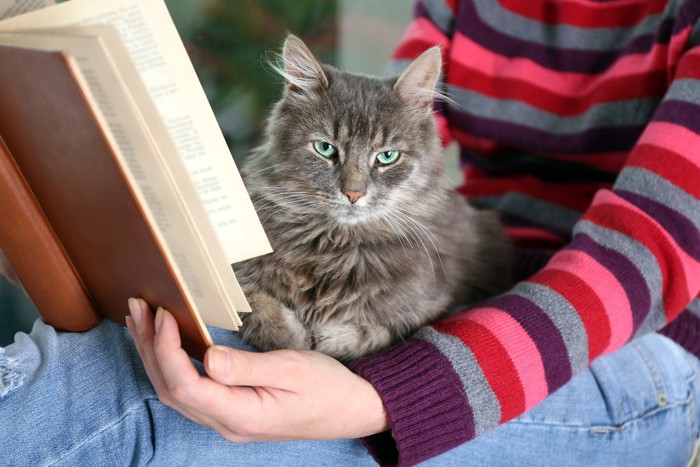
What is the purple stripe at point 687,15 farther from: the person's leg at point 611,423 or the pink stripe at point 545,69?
the person's leg at point 611,423

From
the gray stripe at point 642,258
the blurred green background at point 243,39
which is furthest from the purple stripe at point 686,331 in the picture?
the blurred green background at point 243,39

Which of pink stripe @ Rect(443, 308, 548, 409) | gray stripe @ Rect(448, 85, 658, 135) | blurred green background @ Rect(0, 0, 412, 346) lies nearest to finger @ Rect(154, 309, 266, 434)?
pink stripe @ Rect(443, 308, 548, 409)

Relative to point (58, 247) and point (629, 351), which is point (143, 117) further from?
point (629, 351)

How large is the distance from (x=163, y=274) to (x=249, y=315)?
1.14 ft

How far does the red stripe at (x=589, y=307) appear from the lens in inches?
49.9

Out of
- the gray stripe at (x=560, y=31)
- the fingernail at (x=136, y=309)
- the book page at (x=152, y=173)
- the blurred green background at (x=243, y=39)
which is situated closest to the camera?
the book page at (x=152, y=173)

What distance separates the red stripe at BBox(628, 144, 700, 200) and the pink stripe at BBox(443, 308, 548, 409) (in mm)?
462

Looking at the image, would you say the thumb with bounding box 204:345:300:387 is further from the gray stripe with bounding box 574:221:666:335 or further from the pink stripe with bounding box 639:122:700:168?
→ the pink stripe with bounding box 639:122:700:168

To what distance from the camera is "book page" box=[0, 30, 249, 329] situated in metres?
0.76

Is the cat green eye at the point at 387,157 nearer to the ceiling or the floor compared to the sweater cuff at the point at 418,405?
nearer to the ceiling

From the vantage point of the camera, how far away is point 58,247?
1143 mm

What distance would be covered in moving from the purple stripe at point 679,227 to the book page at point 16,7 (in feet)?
3.98

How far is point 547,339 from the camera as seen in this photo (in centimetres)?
123

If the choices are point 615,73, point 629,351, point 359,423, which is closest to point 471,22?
point 615,73
